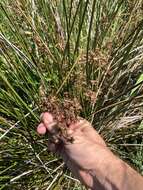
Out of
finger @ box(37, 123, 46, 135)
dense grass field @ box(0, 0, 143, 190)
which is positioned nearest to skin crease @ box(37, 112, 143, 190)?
finger @ box(37, 123, 46, 135)

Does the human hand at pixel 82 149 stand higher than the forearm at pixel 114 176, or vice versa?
the human hand at pixel 82 149

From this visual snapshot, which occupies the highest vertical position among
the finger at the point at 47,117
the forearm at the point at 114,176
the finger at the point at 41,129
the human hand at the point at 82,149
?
the finger at the point at 47,117

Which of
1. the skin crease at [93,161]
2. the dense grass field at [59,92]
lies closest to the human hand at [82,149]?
the skin crease at [93,161]

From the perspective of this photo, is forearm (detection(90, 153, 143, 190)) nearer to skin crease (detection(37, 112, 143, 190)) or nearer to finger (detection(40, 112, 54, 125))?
skin crease (detection(37, 112, 143, 190))

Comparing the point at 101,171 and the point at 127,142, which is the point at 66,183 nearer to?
the point at 127,142

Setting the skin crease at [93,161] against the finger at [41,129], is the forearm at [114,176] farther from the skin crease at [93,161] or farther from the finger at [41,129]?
the finger at [41,129]

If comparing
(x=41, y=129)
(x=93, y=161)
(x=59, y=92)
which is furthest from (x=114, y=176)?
(x=59, y=92)

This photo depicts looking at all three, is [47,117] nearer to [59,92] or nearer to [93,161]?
[93,161]

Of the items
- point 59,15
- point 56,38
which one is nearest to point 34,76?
point 56,38
